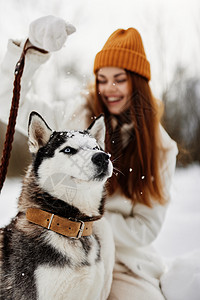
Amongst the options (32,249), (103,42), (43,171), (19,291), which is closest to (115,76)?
(103,42)

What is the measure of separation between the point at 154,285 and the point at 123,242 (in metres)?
0.23

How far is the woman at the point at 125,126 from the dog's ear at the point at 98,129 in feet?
0.21

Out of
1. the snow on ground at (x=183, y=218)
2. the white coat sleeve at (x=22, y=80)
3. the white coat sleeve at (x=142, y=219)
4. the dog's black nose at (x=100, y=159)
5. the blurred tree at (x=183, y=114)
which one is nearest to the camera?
the dog's black nose at (x=100, y=159)

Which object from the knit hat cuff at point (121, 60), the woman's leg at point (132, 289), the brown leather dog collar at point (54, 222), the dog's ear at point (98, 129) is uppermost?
→ the knit hat cuff at point (121, 60)

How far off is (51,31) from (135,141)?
0.41 m

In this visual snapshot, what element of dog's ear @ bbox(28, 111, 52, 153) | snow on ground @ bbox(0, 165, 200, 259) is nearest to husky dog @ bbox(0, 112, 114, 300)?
dog's ear @ bbox(28, 111, 52, 153)

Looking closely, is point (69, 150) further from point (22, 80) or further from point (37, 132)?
point (22, 80)

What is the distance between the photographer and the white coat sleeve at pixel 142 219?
1064 millimetres

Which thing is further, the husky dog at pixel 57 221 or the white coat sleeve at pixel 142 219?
the white coat sleeve at pixel 142 219

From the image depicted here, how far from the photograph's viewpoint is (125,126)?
792mm

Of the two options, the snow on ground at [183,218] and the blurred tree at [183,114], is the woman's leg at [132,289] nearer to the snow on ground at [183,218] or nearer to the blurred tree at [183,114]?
the snow on ground at [183,218]

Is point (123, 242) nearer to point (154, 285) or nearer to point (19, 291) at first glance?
point (154, 285)

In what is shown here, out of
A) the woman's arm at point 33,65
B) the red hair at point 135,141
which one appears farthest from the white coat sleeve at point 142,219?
the woman's arm at point 33,65

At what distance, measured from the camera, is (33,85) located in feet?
2.66
